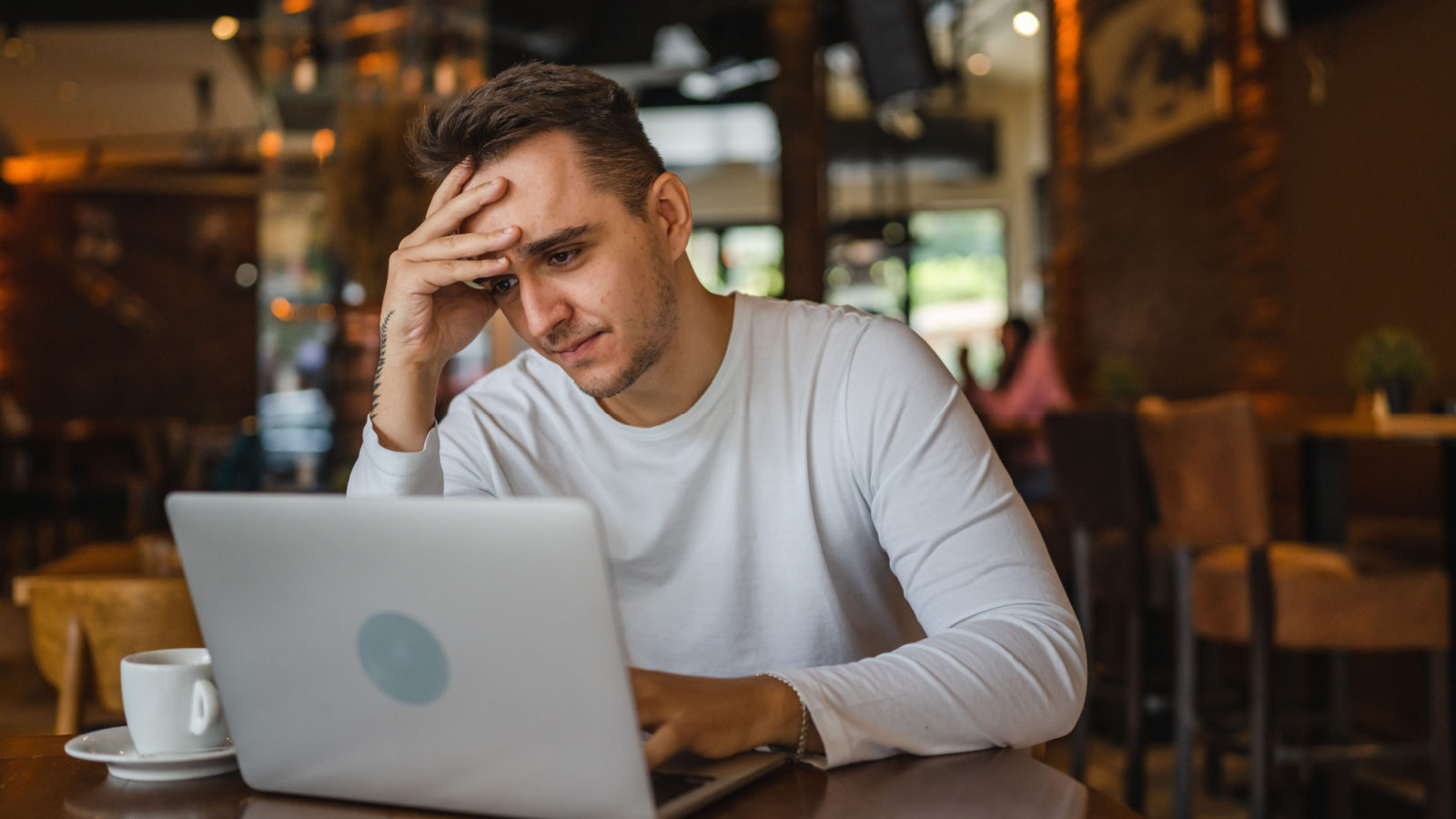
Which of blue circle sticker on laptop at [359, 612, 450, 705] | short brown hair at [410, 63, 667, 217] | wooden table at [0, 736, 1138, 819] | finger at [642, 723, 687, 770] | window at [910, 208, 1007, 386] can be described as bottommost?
wooden table at [0, 736, 1138, 819]

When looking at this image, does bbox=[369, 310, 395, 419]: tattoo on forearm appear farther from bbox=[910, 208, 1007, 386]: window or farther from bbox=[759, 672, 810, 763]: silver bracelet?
bbox=[910, 208, 1007, 386]: window

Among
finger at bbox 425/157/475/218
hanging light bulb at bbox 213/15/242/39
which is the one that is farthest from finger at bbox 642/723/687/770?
hanging light bulb at bbox 213/15/242/39

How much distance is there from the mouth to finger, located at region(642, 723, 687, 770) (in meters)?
0.55

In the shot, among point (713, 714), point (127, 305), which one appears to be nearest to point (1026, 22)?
point (713, 714)

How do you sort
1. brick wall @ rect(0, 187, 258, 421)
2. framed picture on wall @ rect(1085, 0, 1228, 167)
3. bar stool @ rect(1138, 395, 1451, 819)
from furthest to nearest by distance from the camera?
→ brick wall @ rect(0, 187, 258, 421), framed picture on wall @ rect(1085, 0, 1228, 167), bar stool @ rect(1138, 395, 1451, 819)

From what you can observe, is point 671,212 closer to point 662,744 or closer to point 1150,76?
point 662,744

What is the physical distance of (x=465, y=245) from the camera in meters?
1.10

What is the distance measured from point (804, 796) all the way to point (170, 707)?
44 centimetres

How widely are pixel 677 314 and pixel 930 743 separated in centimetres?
60

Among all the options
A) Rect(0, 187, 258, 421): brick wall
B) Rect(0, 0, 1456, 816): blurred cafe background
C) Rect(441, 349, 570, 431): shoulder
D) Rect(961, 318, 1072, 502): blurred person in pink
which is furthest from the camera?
Rect(0, 187, 258, 421): brick wall

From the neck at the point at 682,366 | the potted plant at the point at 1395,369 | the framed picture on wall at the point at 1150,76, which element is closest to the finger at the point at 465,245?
the neck at the point at 682,366

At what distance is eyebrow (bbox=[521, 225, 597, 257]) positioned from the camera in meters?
1.10

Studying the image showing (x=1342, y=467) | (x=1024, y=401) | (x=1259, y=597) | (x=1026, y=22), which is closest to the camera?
(x=1259, y=597)

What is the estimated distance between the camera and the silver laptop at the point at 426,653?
0.57 meters
